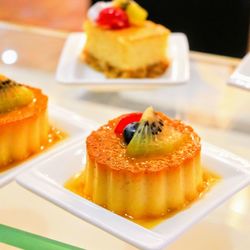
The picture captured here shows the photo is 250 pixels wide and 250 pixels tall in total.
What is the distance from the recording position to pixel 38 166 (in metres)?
1.24

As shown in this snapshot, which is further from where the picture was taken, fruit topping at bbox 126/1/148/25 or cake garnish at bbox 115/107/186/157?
fruit topping at bbox 126/1/148/25

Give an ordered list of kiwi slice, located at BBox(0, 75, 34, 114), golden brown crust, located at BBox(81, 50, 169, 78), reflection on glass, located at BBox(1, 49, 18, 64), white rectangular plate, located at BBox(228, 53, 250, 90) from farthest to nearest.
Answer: reflection on glass, located at BBox(1, 49, 18, 64) → golden brown crust, located at BBox(81, 50, 169, 78) → white rectangular plate, located at BBox(228, 53, 250, 90) → kiwi slice, located at BBox(0, 75, 34, 114)

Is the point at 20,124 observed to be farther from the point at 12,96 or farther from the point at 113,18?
the point at 113,18

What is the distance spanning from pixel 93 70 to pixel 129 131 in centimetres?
76

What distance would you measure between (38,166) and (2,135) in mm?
144

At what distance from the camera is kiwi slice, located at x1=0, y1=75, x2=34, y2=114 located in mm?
1358

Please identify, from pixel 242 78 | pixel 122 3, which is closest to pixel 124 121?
pixel 242 78

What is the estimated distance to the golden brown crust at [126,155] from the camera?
3.73 ft

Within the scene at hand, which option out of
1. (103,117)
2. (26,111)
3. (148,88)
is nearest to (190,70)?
(148,88)

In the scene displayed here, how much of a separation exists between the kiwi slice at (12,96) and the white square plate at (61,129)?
0.10 metres

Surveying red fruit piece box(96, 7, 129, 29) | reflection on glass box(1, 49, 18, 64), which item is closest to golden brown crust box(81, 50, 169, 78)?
red fruit piece box(96, 7, 129, 29)

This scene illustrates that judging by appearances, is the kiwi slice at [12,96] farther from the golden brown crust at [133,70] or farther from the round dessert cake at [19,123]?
the golden brown crust at [133,70]

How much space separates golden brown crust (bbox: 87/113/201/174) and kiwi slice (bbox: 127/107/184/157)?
12 millimetres

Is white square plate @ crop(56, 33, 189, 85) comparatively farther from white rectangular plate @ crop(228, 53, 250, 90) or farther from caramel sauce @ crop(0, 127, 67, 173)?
caramel sauce @ crop(0, 127, 67, 173)
